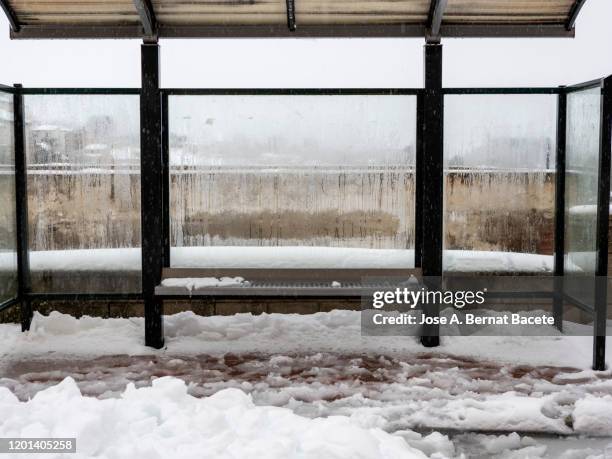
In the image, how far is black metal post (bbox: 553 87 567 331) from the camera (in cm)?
685

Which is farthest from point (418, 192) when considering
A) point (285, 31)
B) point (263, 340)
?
point (263, 340)

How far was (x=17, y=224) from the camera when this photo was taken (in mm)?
6848

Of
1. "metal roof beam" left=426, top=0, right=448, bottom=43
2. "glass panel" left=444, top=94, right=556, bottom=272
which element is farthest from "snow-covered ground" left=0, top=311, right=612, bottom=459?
"metal roof beam" left=426, top=0, right=448, bottom=43

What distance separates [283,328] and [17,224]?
285cm

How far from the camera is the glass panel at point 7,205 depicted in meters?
6.57

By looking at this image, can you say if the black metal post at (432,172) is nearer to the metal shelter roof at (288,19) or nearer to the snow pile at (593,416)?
the metal shelter roof at (288,19)

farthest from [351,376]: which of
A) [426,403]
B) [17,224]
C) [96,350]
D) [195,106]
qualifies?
[17,224]

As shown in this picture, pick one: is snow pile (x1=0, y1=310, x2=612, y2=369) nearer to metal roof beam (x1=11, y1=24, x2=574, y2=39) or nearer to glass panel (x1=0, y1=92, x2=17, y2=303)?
glass panel (x1=0, y1=92, x2=17, y2=303)

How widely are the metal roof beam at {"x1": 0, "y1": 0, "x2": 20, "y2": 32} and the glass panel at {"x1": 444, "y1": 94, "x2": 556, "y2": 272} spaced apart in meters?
4.17

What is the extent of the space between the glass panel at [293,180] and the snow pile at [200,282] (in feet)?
1.02

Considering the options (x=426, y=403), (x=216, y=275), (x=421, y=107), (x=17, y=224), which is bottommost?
(x=426, y=403)

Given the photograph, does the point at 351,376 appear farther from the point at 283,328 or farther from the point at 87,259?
the point at 87,259

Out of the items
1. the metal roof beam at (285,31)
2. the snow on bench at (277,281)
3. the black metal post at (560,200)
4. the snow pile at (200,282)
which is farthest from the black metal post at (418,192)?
the snow pile at (200,282)

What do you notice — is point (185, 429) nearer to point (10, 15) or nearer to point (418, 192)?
point (418, 192)
